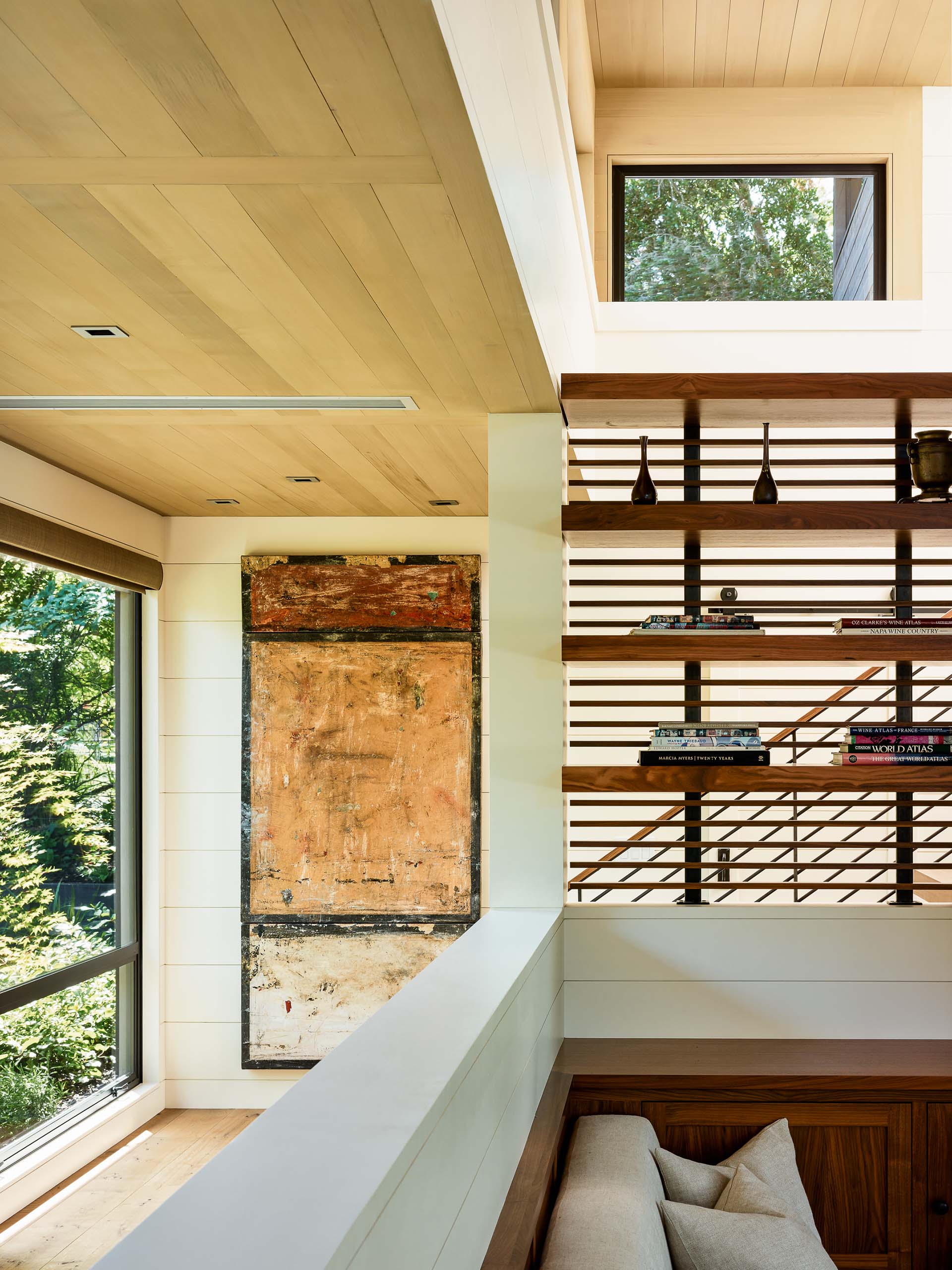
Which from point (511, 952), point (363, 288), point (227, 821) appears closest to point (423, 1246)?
point (511, 952)

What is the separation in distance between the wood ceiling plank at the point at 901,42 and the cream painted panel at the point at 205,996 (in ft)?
15.8

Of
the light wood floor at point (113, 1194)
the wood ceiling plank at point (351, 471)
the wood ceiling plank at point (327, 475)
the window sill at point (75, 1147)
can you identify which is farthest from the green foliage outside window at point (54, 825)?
the wood ceiling plank at point (351, 471)

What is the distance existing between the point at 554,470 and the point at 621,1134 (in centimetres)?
172

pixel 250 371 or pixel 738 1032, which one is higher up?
pixel 250 371

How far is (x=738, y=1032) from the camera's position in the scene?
9.56 ft

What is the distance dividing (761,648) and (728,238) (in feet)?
7.49

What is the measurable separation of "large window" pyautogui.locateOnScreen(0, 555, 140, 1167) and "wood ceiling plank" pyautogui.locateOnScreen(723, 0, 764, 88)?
3467mm

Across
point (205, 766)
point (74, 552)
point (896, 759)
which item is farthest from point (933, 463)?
point (205, 766)

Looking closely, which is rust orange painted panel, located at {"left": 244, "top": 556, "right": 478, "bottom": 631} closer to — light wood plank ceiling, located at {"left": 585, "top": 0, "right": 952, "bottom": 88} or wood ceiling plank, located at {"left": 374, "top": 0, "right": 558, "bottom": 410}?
light wood plank ceiling, located at {"left": 585, "top": 0, "right": 952, "bottom": 88}

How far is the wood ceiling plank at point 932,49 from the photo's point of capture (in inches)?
153

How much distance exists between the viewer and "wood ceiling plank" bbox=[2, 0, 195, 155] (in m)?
1.16

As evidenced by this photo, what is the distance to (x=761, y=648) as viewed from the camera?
2.80 metres

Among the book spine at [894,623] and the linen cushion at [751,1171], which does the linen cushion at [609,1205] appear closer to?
the linen cushion at [751,1171]

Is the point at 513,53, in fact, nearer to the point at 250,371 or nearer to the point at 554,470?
the point at 250,371
